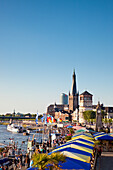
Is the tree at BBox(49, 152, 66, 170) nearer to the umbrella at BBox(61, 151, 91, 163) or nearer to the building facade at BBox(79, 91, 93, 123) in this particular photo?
the umbrella at BBox(61, 151, 91, 163)

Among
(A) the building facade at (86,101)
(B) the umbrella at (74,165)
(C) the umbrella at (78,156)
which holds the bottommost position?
(B) the umbrella at (74,165)

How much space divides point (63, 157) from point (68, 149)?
170 inches

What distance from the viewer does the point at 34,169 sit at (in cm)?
1498

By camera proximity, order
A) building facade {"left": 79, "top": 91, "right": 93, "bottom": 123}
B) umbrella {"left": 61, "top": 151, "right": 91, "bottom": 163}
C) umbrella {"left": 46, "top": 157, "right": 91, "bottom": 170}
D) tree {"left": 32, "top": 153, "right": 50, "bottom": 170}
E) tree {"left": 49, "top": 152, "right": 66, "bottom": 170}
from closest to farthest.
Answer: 1. tree {"left": 32, "top": 153, "right": 50, "bottom": 170}
2. tree {"left": 49, "top": 152, "right": 66, "bottom": 170}
3. umbrella {"left": 46, "top": 157, "right": 91, "bottom": 170}
4. umbrella {"left": 61, "top": 151, "right": 91, "bottom": 163}
5. building facade {"left": 79, "top": 91, "right": 93, "bottom": 123}

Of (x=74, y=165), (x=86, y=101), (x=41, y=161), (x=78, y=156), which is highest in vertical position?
(x=86, y=101)

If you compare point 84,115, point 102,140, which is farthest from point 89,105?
point 102,140

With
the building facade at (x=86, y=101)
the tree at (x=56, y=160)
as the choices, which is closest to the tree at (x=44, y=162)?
the tree at (x=56, y=160)

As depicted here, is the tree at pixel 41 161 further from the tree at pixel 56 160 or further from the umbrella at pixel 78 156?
the umbrella at pixel 78 156

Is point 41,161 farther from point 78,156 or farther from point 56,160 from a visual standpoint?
point 78,156

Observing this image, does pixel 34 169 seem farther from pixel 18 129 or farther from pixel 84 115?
pixel 84 115

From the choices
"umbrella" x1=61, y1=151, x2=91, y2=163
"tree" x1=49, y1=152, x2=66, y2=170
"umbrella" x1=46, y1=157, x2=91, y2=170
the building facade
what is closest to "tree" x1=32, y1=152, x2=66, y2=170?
"tree" x1=49, y1=152, x2=66, y2=170

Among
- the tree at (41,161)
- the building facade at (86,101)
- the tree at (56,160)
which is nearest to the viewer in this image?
the tree at (41,161)

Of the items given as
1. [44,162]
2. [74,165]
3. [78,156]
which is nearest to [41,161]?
[44,162]

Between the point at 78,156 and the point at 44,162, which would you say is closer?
the point at 44,162
